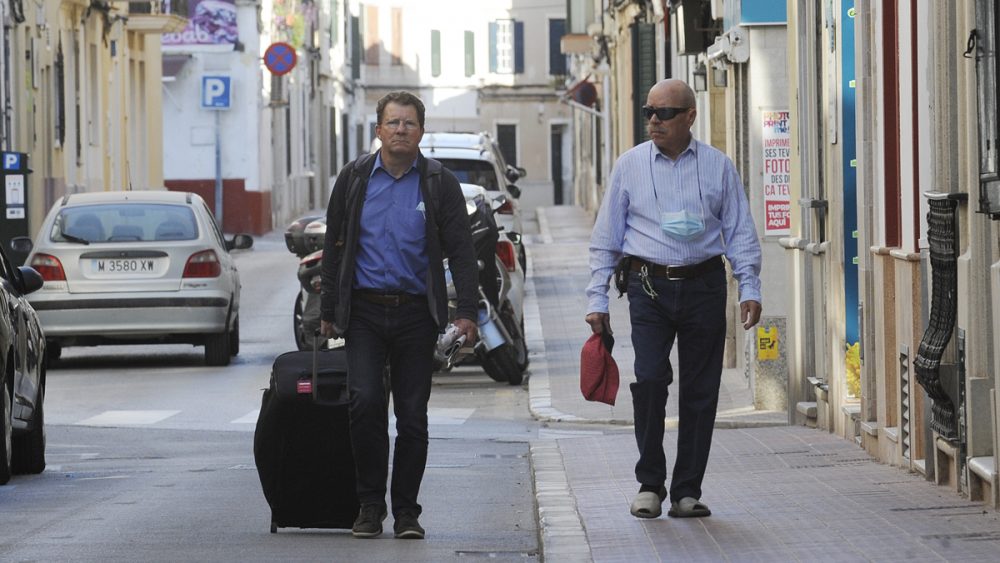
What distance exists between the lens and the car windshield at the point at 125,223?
18984mm

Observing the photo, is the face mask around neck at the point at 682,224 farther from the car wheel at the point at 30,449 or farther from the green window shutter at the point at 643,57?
the green window shutter at the point at 643,57

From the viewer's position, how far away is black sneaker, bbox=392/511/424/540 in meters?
8.65

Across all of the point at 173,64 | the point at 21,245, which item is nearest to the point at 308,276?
the point at 21,245

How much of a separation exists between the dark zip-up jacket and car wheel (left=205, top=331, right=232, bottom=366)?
10.9 meters

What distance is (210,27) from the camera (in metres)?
48.6

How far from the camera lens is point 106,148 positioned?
133ft

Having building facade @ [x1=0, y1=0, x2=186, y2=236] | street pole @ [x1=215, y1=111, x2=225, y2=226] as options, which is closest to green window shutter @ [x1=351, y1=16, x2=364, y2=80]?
street pole @ [x1=215, y1=111, x2=225, y2=226]

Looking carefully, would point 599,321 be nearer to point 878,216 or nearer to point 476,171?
point 878,216

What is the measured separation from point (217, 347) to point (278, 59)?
26.1 metres

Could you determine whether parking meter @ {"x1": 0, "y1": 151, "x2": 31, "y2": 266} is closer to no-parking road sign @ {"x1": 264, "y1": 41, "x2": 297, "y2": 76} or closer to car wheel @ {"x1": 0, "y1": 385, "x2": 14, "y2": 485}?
car wheel @ {"x1": 0, "y1": 385, "x2": 14, "y2": 485}

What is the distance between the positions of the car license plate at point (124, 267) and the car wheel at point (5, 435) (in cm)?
774

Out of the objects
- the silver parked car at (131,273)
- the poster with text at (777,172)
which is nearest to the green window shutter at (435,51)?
the silver parked car at (131,273)

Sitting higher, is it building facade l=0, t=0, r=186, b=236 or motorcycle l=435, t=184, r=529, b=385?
building facade l=0, t=0, r=186, b=236

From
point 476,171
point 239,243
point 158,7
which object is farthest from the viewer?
point 158,7
